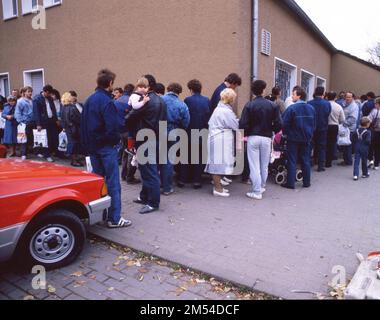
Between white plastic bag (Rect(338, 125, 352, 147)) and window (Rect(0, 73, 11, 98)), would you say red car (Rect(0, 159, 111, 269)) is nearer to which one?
white plastic bag (Rect(338, 125, 352, 147))

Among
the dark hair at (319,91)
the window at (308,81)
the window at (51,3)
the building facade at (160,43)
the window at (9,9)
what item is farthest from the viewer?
the window at (9,9)

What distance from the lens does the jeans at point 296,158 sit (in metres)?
6.62

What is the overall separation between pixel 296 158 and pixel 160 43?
174 inches

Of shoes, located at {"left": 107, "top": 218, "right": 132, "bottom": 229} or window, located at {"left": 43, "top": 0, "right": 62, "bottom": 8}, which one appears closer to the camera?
shoes, located at {"left": 107, "top": 218, "right": 132, "bottom": 229}

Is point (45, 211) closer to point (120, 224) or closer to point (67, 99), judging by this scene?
point (120, 224)

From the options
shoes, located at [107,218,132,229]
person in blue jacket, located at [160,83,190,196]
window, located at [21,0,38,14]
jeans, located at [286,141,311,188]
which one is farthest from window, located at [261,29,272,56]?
window, located at [21,0,38,14]

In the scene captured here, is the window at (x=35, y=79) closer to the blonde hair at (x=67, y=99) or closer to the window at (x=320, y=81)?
the blonde hair at (x=67, y=99)

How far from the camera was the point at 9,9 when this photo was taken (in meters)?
12.8

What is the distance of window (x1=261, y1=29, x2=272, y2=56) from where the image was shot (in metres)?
8.07

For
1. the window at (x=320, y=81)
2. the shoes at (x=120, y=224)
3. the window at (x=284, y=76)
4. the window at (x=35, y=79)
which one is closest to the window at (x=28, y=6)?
the window at (x=35, y=79)

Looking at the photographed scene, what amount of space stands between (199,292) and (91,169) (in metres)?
2.40

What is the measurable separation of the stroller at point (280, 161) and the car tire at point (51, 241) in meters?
4.53

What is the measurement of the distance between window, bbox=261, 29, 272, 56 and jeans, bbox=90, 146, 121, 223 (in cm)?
527

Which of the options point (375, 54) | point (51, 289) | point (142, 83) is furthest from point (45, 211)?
point (375, 54)
